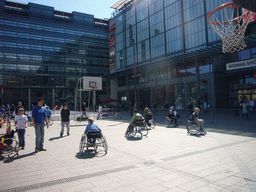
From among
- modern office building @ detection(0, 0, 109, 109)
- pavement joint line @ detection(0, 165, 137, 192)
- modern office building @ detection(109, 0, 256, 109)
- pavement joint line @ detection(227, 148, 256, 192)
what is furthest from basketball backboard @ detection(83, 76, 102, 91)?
modern office building @ detection(0, 0, 109, 109)

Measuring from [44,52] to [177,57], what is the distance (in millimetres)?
44217

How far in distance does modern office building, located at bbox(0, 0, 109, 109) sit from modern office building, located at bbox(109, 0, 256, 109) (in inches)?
779

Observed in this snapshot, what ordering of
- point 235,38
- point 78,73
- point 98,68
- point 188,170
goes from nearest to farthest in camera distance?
point 188,170 → point 235,38 → point 78,73 → point 98,68

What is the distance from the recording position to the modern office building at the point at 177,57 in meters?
26.8

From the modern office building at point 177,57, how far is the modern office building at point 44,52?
1978 cm

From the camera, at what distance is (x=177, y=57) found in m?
29.4

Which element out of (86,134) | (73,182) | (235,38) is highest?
(235,38)

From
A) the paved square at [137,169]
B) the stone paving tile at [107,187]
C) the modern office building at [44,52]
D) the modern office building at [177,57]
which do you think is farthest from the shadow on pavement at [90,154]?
the modern office building at [44,52]

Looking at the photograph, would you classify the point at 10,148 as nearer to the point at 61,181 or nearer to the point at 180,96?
the point at 61,181

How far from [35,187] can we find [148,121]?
1005 centimetres

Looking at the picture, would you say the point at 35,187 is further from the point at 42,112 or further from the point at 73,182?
the point at 42,112

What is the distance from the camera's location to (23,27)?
56344mm

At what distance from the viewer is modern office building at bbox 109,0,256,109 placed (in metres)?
26.8

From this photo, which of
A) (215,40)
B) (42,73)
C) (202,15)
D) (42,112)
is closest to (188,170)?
(42,112)
